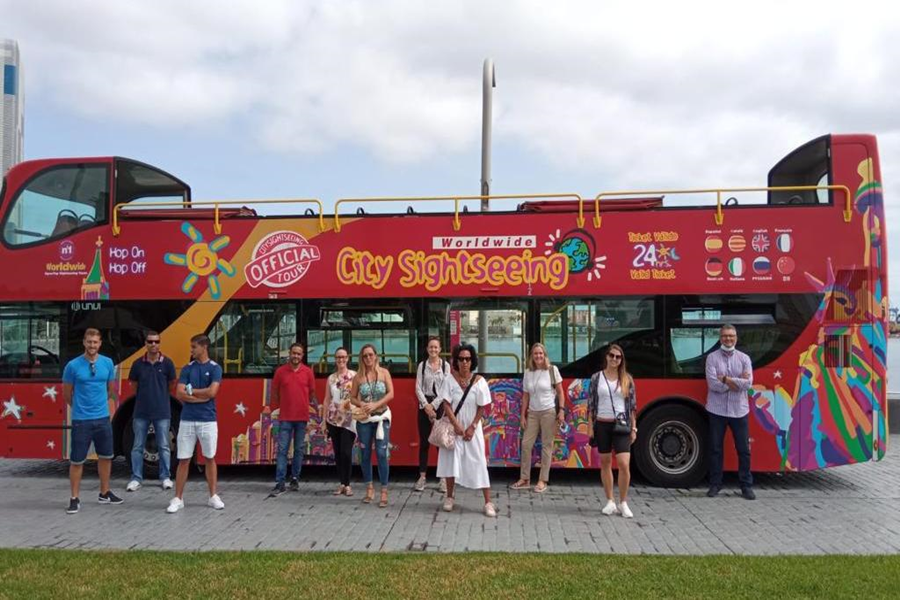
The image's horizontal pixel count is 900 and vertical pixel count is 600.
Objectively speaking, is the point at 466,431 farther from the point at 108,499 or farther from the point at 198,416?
the point at 108,499

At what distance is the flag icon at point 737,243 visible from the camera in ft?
26.7

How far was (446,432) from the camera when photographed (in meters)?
7.07

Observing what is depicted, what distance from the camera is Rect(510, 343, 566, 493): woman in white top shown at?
7.90 metres

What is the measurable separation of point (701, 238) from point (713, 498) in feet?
9.86

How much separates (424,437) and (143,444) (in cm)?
341

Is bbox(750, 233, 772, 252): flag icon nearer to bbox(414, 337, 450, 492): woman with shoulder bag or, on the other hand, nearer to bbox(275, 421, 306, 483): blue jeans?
bbox(414, 337, 450, 492): woman with shoulder bag

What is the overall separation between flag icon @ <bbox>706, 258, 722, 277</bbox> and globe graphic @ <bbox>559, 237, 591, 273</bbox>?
139cm

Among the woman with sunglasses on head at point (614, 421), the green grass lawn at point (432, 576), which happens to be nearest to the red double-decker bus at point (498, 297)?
the woman with sunglasses on head at point (614, 421)

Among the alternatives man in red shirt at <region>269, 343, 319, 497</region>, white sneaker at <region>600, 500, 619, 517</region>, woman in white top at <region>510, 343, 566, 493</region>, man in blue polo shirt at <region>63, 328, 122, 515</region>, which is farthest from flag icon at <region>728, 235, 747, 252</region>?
man in blue polo shirt at <region>63, 328, 122, 515</region>

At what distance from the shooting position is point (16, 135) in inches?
898

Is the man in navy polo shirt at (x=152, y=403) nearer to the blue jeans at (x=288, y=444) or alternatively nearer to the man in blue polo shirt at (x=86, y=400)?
the man in blue polo shirt at (x=86, y=400)

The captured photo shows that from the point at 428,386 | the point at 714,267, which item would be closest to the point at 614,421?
the point at 428,386

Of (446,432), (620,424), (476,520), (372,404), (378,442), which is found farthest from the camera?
(378,442)

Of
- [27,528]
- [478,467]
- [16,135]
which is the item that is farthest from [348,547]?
[16,135]
